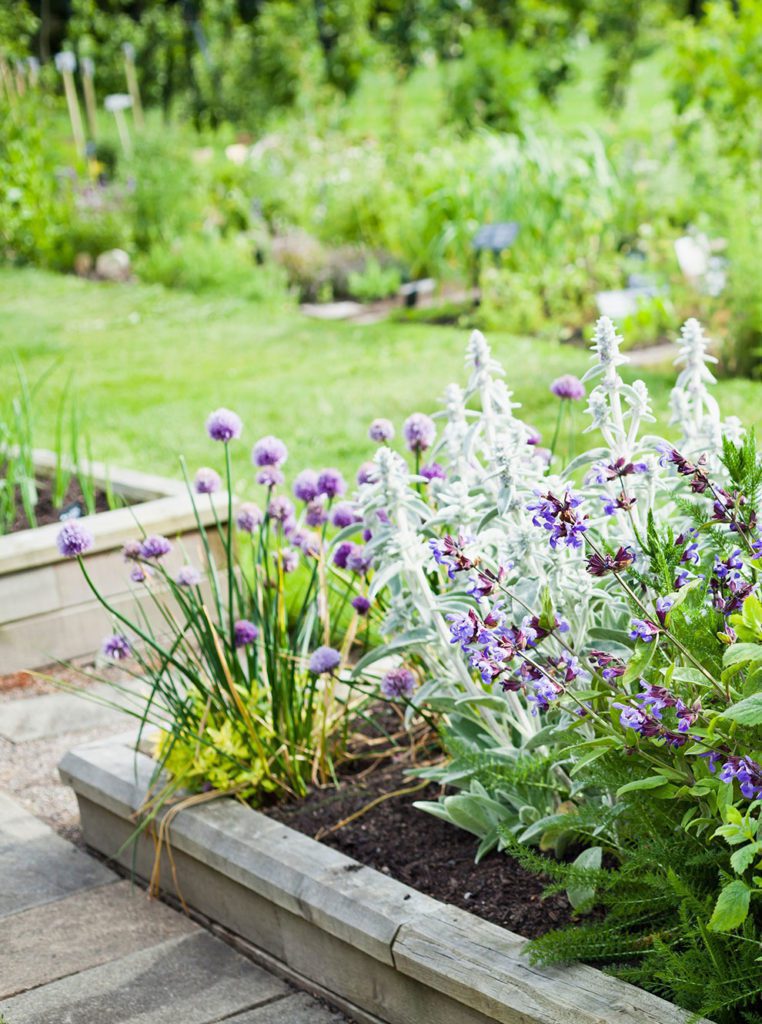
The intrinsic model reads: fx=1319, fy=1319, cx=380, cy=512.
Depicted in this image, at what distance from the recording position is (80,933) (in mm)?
2791

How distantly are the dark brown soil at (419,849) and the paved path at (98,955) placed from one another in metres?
0.30

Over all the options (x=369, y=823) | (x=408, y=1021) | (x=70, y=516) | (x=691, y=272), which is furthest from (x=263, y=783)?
(x=691, y=272)

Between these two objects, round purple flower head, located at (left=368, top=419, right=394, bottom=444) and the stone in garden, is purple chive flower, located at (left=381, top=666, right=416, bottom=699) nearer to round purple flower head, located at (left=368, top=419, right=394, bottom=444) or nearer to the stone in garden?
round purple flower head, located at (left=368, top=419, right=394, bottom=444)

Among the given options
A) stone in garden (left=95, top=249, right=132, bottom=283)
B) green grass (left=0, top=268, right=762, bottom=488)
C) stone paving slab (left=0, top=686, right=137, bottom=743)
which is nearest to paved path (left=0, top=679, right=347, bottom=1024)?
stone paving slab (left=0, top=686, right=137, bottom=743)

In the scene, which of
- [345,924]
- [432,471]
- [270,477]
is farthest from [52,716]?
[345,924]

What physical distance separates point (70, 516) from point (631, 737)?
2.79m

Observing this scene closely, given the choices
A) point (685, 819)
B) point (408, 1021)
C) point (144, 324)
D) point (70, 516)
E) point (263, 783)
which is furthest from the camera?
point (144, 324)

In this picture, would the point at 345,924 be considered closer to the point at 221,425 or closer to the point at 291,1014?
the point at 291,1014

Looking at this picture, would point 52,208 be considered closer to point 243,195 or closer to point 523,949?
point 243,195

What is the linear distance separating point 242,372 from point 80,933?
532 centimetres

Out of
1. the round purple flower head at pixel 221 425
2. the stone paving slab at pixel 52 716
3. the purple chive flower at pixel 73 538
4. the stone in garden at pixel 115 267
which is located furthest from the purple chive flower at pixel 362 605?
the stone in garden at pixel 115 267

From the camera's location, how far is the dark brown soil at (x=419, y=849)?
2.38m

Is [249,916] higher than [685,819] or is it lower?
lower

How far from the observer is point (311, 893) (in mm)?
2451
